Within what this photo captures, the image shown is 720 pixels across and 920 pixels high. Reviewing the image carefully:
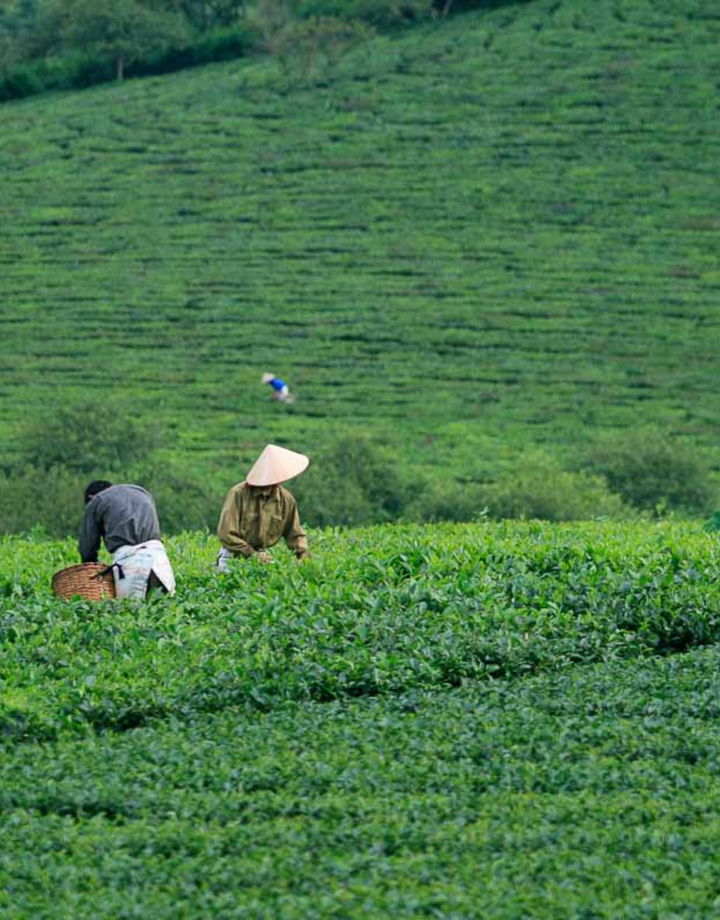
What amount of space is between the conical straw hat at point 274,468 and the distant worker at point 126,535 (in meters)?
0.89

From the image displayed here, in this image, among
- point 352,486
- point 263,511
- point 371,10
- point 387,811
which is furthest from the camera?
point 371,10

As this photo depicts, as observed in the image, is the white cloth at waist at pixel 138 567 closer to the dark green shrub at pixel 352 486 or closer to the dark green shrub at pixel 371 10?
the dark green shrub at pixel 352 486

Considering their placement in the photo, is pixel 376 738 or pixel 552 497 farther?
pixel 552 497

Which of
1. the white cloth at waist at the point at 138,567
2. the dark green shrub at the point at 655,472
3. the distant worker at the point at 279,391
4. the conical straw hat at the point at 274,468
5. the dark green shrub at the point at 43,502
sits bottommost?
the dark green shrub at the point at 655,472

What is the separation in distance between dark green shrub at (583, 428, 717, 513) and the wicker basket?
28.1 m

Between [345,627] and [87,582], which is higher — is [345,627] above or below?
below

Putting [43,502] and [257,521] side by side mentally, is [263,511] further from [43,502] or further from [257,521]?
[43,502]

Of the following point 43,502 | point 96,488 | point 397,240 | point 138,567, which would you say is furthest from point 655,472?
point 96,488

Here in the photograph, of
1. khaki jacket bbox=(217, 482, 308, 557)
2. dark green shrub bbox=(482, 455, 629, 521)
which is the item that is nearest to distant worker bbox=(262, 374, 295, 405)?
dark green shrub bbox=(482, 455, 629, 521)

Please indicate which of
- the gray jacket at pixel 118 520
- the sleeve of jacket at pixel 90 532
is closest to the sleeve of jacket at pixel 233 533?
the gray jacket at pixel 118 520

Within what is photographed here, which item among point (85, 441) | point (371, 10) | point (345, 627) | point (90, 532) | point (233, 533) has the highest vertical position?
point (371, 10)

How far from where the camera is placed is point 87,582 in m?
12.0

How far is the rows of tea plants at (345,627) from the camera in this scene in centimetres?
1009

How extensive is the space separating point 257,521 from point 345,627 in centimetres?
172
